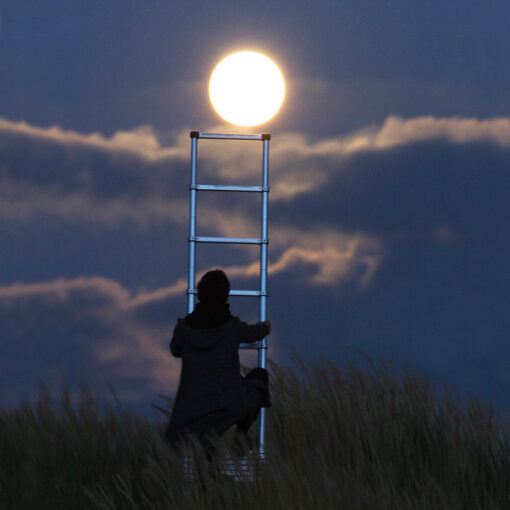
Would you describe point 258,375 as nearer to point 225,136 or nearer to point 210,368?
point 210,368

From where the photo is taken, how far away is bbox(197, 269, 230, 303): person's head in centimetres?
706

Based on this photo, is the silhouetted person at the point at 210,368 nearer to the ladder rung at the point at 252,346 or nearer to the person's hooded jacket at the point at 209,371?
the person's hooded jacket at the point at 209,371

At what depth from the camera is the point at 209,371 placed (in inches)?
277

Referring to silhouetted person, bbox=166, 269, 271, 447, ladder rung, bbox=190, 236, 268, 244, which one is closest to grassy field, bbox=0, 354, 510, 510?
silhouetted person, bbox=166, 269, 271, 447

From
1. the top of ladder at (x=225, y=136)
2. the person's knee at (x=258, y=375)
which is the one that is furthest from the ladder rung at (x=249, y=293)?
the top of ladder at (x=225, y=136)

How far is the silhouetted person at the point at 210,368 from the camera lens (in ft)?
23.0

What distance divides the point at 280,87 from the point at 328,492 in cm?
434

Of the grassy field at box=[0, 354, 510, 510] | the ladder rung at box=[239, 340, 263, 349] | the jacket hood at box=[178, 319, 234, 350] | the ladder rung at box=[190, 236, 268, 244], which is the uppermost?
the ladder rung at box=[190, 236, 268, 244]

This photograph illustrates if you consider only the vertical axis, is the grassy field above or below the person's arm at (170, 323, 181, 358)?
below

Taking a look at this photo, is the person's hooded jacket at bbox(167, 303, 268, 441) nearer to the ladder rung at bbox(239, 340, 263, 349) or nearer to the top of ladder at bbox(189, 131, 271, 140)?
the ladder rung at bbox(239, 340, 263, 349)

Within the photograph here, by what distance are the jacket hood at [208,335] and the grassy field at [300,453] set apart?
0.91 m

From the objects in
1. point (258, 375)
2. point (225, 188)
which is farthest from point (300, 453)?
point (225, 188)

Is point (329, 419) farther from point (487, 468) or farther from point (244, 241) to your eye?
point (244, 241)

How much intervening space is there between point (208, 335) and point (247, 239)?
123 centimetres
